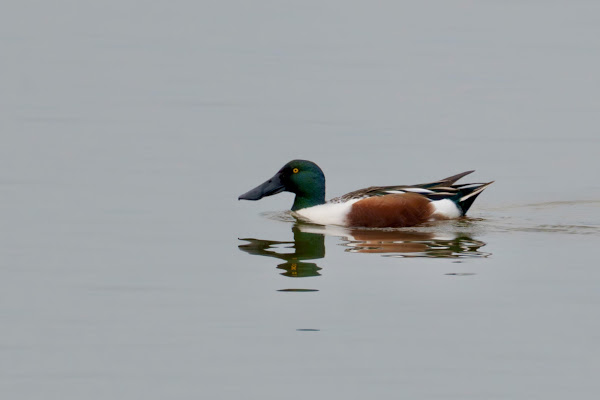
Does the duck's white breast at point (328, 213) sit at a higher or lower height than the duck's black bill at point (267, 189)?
lower

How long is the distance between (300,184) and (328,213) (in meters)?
0.54

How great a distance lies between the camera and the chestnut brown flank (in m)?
13.9

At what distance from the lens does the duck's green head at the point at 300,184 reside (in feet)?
47.1

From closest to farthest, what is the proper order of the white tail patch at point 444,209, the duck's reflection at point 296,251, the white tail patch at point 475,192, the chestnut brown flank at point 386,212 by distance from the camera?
1. the duck's reflection at point 296,251
2. the chestnut brown flank at point 386,212
3. the white tail patch at point 444,209
4. the white tail patch at point 475,192

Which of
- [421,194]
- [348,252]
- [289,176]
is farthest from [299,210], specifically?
[348,252]

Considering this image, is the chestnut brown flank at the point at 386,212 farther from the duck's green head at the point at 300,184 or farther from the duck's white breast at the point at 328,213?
the duck's green head at the point at 300,184

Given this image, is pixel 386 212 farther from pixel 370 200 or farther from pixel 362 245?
pixel 362 245

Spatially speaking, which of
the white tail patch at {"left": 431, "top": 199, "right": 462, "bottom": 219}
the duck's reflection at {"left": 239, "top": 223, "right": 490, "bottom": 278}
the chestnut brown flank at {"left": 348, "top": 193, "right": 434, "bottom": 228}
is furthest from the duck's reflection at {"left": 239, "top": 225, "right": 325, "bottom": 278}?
the white tail patch at {"left": 431, "top": 199, "right": 462, "bottom": 219}

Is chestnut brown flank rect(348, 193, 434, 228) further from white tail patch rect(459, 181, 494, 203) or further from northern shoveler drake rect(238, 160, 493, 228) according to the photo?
white tail patch rect(459, 181, 494, 203)

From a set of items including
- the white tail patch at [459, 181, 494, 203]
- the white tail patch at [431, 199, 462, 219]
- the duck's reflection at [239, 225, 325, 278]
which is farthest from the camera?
the white tail patch at [459, 181, 494, 203]

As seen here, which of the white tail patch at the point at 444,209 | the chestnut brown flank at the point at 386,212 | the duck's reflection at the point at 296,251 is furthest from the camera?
the white tail patch at the point at 444,209

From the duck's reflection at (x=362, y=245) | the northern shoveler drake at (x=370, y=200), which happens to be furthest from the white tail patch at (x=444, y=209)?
the duck's reflection at (x=362, y=245)

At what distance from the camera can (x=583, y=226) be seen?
13508 millimetres

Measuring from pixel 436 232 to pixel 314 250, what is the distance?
5.78ft
